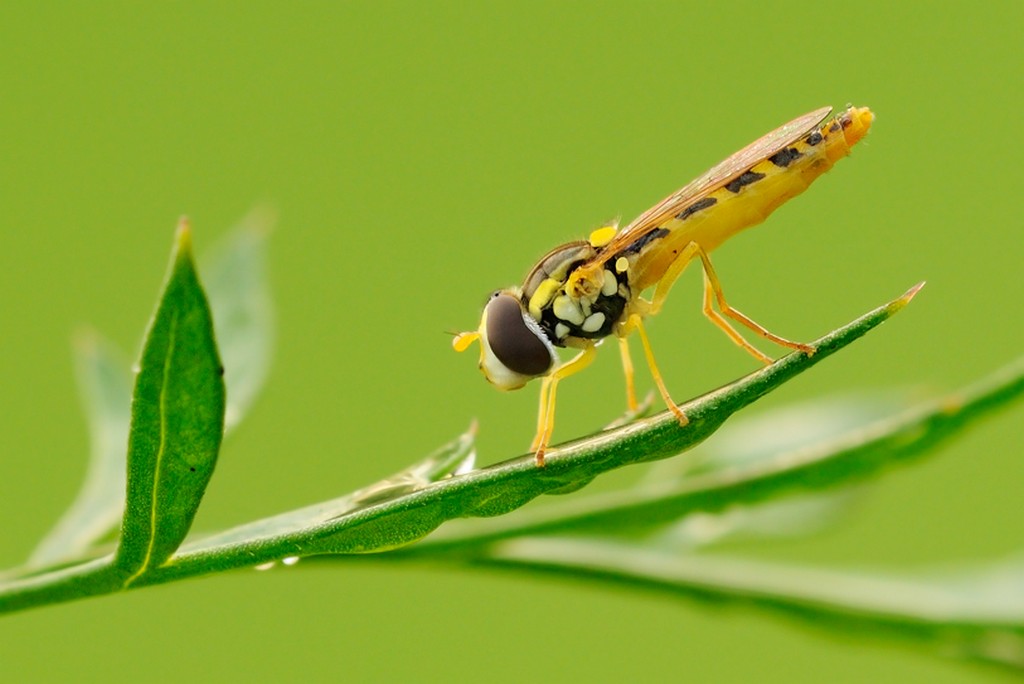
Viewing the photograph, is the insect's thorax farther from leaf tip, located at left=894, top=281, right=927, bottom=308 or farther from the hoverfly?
leaf tip, located at left=894, top=281, right=927, bottom=308

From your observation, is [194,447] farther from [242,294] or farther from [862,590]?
[862,590]

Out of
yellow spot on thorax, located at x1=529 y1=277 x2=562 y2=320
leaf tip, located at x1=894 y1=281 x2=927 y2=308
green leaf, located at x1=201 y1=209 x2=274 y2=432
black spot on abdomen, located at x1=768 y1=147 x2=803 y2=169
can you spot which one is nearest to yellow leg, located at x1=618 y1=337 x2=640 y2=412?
yellow spot on thorax, located at x1=529 y1=277 x2=562 y2=320

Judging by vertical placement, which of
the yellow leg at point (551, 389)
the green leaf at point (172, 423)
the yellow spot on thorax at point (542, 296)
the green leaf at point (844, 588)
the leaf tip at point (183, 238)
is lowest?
the green leaf at point (172, 423)

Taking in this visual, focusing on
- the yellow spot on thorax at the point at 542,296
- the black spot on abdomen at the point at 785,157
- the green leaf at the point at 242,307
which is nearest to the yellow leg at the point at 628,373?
the yellow spot on thorax at the point at 542,296

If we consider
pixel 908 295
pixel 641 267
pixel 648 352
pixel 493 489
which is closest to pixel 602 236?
pixel 641 267

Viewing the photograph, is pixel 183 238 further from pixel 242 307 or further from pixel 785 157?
pixel 785 157

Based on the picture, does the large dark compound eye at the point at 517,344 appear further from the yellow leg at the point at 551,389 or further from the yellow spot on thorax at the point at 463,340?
the yellow spot on thorax at the point at 463,340

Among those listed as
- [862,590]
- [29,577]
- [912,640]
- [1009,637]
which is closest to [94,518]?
[29,577]
